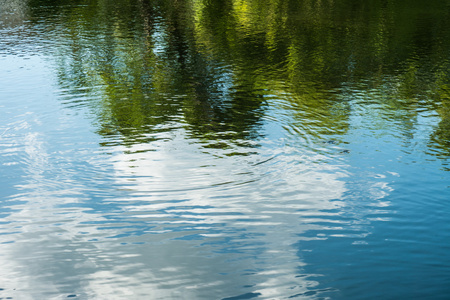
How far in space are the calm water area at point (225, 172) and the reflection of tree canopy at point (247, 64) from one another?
0.07 metres

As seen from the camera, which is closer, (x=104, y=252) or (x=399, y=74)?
(x=104, y=252)

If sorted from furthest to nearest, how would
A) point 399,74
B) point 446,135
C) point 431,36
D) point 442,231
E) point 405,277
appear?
1. point 431,36
2. point 399,74
3. point 446,135
4. point 442,231
5. point 405,277

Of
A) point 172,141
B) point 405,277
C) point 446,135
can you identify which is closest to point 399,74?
point 446,135

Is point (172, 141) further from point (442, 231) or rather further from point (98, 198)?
point (442, 231)

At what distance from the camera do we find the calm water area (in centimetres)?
486

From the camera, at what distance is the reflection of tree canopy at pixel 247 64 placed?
9.16 m

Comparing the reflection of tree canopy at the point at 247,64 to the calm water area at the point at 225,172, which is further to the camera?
the reflection of tree canopy at the point at 247,64

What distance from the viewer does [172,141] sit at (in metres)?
7.88

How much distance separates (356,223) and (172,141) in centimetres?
325

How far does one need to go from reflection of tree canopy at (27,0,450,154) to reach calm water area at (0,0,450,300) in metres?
0.07

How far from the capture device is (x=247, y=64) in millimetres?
12766

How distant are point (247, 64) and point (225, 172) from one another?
640 cm

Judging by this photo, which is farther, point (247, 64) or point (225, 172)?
point (247, 64)

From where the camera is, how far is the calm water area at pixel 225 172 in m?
4.86
